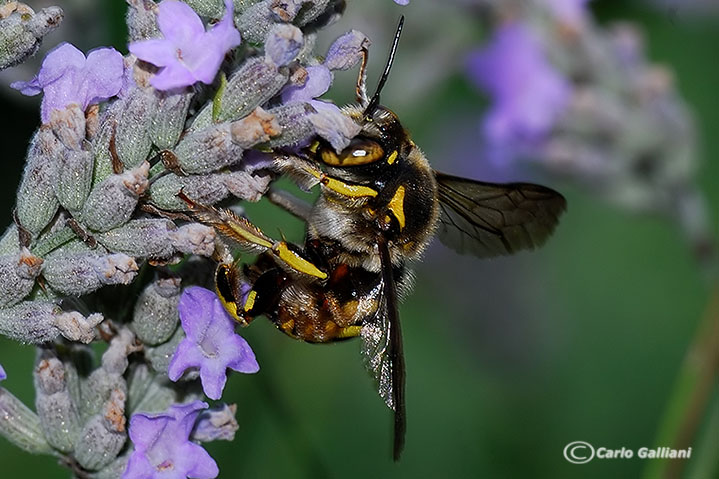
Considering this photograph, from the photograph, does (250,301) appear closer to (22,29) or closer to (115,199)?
(115,199)

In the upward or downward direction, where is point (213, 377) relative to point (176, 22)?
downward

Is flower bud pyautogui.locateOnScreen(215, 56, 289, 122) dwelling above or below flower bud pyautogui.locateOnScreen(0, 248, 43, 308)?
above

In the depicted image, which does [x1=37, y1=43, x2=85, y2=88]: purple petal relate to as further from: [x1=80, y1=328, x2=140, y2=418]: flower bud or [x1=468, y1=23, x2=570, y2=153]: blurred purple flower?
[x1=468, y1=23, x2=570, y2=153]: blurred purple flower

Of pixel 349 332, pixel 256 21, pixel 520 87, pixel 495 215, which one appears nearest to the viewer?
pixel 256 21

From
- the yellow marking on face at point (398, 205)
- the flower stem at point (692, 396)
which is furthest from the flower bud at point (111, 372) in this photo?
the flower stem at point (692, 396)

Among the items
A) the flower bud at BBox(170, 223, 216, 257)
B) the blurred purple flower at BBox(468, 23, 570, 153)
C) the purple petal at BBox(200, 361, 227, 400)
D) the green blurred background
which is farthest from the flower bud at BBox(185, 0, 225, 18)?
the blurred purple flower at BBox(468, 23, 570, 153)

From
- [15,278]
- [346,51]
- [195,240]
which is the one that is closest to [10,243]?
[15,278]

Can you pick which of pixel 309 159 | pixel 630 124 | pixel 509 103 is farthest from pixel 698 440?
pixel 309 159
